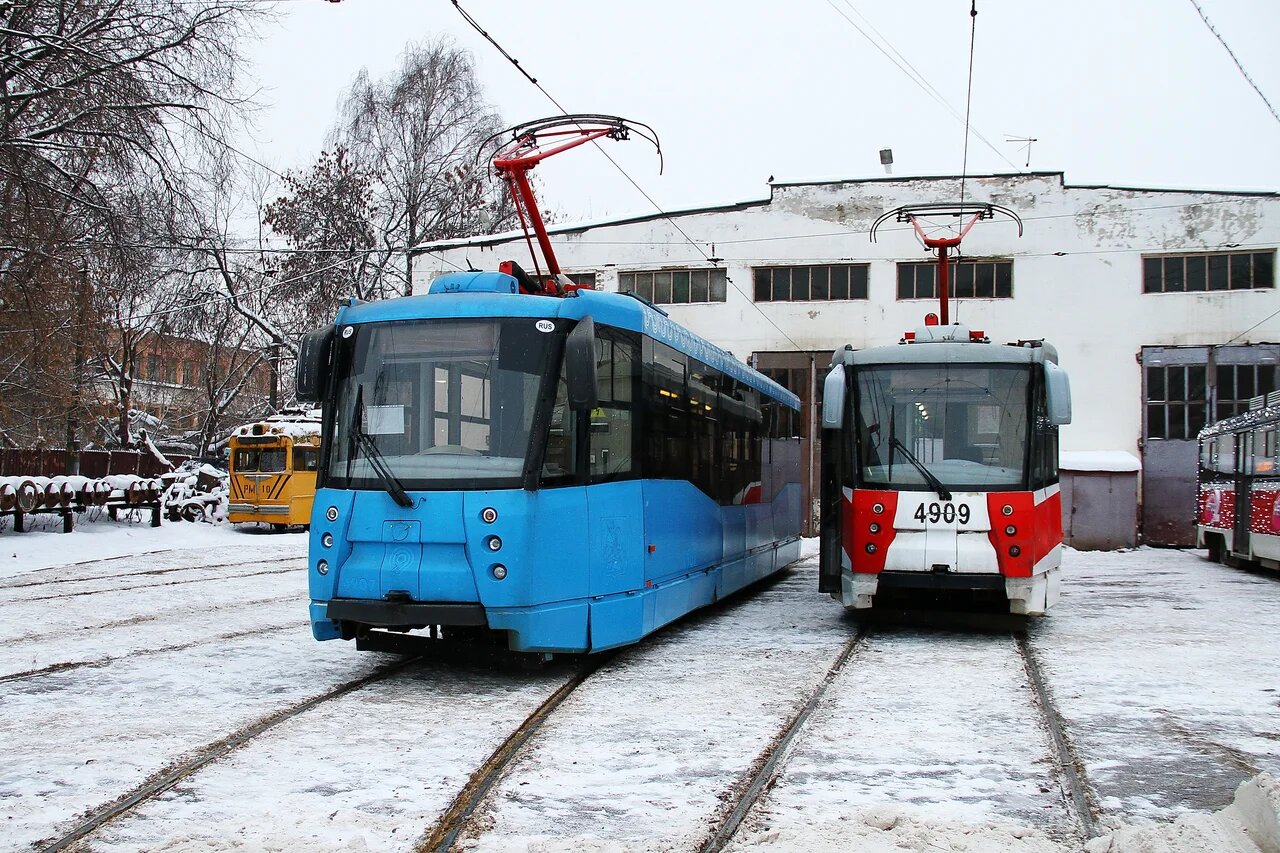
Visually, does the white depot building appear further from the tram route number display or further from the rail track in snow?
the rail track in snow

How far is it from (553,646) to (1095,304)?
2327cm

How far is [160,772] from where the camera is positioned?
19.3ft

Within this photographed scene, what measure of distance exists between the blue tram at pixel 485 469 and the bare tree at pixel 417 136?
97.8ft

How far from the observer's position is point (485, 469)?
8141 millimetres

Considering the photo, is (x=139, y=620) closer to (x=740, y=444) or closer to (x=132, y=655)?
(x=132, y=655)

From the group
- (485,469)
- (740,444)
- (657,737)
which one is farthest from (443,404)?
(740,444)

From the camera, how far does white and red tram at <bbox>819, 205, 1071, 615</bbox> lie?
10672mm

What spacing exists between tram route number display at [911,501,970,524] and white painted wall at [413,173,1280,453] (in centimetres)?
1827

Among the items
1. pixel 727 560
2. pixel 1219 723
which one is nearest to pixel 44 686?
pixel 727 560

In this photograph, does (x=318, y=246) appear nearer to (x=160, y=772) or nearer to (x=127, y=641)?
(x=127, y=641)

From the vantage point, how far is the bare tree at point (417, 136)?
3834 cm

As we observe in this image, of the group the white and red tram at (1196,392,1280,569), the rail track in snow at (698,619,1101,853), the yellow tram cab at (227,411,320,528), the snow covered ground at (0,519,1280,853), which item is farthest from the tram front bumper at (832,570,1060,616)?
the yellow tram cab at (227,411,320,528)

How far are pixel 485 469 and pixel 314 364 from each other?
163cm

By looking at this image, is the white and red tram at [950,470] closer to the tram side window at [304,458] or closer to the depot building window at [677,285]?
the depot building window at [677,285]
